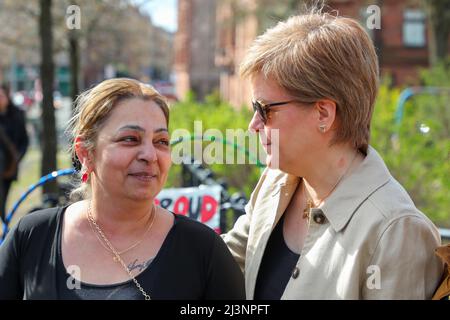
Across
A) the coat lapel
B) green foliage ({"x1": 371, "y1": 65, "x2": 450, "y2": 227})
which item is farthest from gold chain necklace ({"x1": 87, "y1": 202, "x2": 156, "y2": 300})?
green foliage ({"x1": 371, "y1": 65, "x2": 450, "y2": 227})

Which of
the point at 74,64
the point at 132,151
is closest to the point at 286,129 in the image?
the point at 132,151

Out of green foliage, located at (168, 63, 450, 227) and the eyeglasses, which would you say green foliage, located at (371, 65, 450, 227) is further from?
the eyeglasses

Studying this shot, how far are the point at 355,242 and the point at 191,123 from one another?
28.7 feet

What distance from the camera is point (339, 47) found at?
7.74 ft

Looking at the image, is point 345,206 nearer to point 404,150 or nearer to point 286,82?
point 286,82

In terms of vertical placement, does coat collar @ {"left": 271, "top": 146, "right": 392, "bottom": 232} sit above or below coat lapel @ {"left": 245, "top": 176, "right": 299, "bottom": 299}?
above

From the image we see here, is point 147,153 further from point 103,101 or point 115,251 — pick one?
point 115,251

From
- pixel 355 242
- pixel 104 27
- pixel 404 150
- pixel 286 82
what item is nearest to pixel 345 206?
pixel 355 242

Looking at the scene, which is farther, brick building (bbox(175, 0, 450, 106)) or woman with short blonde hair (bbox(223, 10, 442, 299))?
brick building (bbox(175, 0, 450, 106))

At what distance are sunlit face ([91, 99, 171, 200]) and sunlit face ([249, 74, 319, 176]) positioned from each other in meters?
0.38

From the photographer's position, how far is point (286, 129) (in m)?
2.45

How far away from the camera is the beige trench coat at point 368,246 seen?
218cm

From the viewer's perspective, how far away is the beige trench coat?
218 centimetres

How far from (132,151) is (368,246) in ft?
2.82
